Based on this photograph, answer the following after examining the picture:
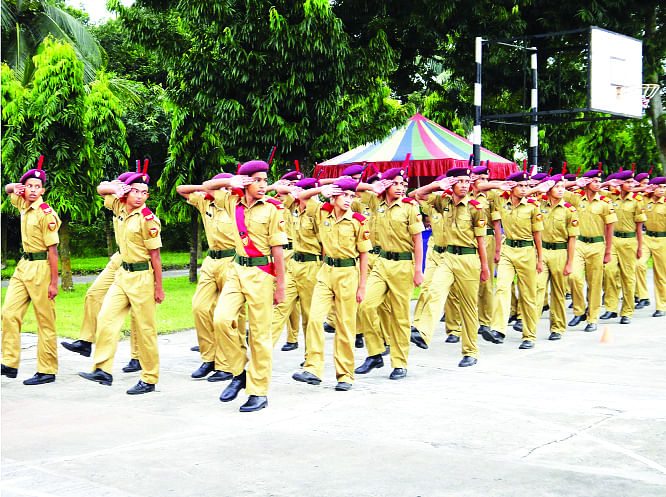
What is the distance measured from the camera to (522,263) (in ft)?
36.8

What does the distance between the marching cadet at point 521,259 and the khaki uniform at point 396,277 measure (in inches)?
93.4

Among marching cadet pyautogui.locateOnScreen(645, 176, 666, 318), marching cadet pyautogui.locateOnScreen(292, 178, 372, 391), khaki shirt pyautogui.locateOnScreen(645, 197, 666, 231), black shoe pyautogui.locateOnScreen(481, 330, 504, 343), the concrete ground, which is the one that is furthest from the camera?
khaki shirt pyautogui.locateOnScreen(645, 197, 666, 231)

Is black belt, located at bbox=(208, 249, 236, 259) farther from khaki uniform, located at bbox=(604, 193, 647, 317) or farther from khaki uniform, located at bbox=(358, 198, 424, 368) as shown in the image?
khaki uniform, located at bbox=(604, 193, 647, 317)

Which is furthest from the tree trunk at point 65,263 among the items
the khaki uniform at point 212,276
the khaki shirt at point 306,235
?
the khaki uniform at point 212,276

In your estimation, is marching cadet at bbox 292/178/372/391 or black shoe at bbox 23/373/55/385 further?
black shoe at bbox 23/373/55/385

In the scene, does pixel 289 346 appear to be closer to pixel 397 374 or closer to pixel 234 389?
pixel 397 374

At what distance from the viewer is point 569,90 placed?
75.5ft

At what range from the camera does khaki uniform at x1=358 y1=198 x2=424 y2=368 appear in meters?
9.01

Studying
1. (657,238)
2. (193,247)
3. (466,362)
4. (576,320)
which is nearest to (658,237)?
(657,238)

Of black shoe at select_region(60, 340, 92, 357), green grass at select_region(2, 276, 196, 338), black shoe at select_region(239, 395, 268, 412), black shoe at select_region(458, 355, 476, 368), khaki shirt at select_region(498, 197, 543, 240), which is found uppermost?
khaki shirt at select_region(498, 197, 543, 240)

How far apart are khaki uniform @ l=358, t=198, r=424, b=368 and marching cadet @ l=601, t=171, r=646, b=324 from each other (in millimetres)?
5648

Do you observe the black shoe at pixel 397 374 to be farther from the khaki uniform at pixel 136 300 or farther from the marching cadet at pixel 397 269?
the khaki uniform at pixel 136 300

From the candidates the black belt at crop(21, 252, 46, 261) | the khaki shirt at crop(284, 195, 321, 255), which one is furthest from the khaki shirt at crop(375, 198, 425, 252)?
the black belt at crop(21, 252, 46, 261)

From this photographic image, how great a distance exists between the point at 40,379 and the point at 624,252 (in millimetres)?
9088
